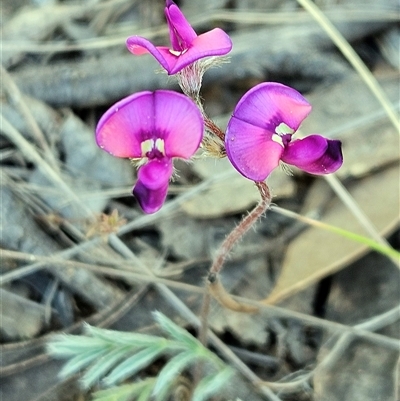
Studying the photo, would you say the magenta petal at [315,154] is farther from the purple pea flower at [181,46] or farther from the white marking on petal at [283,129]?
the purple pea flower at [181,46]

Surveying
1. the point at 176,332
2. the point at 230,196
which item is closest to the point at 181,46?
the point at 176,332

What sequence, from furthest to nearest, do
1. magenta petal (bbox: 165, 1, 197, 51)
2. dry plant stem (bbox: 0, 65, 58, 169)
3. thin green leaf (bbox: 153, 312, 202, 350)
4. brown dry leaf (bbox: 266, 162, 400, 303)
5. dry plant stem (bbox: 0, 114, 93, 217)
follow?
dry plant stem (bbox: 0, 65, 58, 169) < dry plant stem (bbox: 0, 114, 93, 217) < brown dry leaf (bbox: 266, 162, 400, 303) < thin green leaf (bbox: 153, 312, 202, 350) < magenta petal (bbox: 165, 1, 197, 51)

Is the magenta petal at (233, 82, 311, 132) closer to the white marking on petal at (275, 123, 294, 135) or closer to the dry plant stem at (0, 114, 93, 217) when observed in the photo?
the white marking on petal at (275, 123, 294, 135)

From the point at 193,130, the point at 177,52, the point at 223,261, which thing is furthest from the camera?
the point at 223,261

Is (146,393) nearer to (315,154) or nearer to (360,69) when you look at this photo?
(315,154)

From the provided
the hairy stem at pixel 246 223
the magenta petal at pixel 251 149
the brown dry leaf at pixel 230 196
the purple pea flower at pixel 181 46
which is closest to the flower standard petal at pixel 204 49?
the purple pea flower at pixel 181 46

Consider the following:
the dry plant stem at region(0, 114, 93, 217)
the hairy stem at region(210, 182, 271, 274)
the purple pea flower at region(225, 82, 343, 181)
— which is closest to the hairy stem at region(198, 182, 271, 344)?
the hairy stem at region(210, 182, 271, 274)
